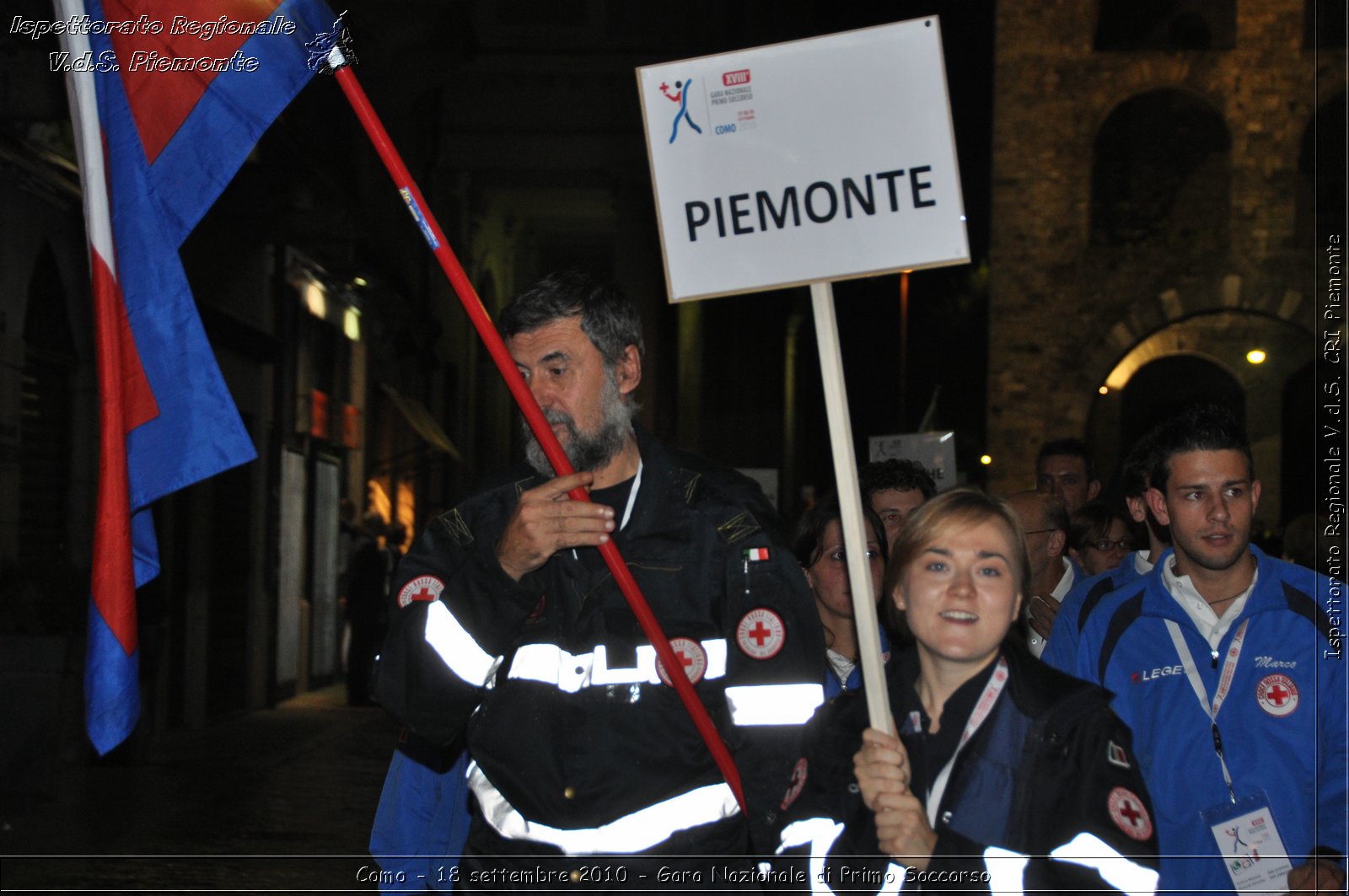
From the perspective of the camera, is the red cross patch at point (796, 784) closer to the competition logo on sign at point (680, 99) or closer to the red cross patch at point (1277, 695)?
the competition logo on sign at point (680, 99)

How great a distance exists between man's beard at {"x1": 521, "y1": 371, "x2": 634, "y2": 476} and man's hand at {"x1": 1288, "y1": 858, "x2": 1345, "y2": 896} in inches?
79.4

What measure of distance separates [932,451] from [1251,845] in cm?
741

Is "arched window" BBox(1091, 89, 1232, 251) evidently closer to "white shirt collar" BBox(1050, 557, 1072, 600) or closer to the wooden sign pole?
"white shirt collar" BBox(1050, 557, 1072, 600)

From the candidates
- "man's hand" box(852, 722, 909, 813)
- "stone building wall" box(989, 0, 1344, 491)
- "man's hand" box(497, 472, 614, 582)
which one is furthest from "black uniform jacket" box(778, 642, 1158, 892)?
"stone building wall" box(989, 0, 1344, 491)

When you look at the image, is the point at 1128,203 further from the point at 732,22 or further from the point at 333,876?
the point at 333,876

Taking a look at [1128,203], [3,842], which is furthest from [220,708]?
[1128,203]

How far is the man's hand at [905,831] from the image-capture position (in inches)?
114

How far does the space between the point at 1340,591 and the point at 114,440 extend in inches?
127

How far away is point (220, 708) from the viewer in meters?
15.3

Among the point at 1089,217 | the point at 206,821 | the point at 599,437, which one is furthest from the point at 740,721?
the point at 1089,217

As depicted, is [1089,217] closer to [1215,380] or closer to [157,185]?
[1215,380]

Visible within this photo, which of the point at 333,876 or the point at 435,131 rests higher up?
the point at 435,131

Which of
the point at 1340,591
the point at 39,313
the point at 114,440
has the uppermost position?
the point at 39,313

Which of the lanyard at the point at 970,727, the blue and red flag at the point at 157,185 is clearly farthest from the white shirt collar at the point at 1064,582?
the blue and red flag at the point at 157,185
